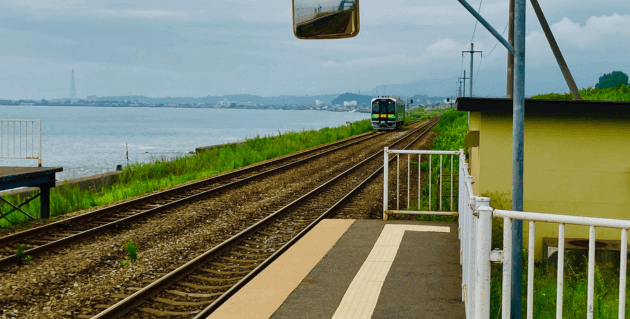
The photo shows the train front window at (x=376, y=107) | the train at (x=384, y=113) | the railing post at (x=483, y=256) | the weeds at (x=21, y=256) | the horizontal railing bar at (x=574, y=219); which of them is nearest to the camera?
the horizontal railing bar at (x=574, y=219)

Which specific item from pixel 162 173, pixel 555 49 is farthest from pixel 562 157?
pixel 162 173

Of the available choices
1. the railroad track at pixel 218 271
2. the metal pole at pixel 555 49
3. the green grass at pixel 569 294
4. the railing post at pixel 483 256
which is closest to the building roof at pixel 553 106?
the green grass at pixel 569 294

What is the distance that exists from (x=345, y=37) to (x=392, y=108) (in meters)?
46.5

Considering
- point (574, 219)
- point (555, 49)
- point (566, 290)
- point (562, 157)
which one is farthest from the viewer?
point (555, 49)

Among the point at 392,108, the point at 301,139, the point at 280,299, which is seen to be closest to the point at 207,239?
the point at 280,299

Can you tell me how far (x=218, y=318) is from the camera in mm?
4832

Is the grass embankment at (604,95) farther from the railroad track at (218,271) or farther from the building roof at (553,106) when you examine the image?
the building roof at (553,106)

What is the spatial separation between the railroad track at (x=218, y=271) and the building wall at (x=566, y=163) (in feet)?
10.2

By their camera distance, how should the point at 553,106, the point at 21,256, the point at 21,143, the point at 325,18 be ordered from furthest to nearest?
1. the point at 21,143
2. the point at 21,256
3. the point at 553,106
4. the point at 325,18

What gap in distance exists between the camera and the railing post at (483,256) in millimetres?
2795

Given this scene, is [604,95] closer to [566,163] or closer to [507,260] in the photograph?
[566,163]

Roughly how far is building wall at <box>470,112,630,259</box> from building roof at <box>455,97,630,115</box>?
215 millimetres

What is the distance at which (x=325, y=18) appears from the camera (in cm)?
380

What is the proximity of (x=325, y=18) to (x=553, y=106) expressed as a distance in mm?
4749
